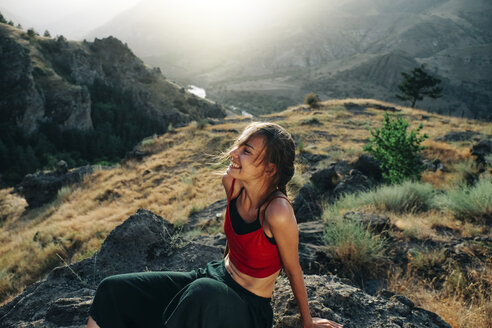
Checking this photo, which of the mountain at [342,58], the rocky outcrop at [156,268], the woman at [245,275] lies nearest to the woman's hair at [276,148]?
the woman at [245,275]

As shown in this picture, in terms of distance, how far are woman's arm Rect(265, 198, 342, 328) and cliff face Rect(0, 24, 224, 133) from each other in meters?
44.0

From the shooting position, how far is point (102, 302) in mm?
1879

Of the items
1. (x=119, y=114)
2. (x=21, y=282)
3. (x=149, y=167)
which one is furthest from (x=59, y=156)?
(x=21, y=282)

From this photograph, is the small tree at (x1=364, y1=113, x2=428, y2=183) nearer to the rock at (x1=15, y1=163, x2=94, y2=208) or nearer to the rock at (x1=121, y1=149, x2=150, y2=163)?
the rock at (x1=121, y1=149, x2=150, y2=163)

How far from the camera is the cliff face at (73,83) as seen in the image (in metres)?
35.4

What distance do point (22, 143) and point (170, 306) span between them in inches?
1662

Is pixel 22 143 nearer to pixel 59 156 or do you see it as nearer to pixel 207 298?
pixel 59 156

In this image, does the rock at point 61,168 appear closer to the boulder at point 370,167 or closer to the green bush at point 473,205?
the boulder at point 370,167

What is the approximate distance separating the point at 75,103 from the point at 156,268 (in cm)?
4318

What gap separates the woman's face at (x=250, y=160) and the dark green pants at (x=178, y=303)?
0.76 metres

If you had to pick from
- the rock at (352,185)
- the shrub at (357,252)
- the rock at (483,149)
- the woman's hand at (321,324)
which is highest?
the woman's hand at (321,324)

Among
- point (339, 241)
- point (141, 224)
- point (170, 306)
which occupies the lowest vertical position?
point (339, 241)

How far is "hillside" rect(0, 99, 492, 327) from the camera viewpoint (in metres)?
3.17

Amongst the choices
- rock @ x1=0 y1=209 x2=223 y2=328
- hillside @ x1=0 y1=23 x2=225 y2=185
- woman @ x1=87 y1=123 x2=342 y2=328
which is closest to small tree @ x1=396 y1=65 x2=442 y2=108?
hillside @ x1=0 y1=23 x2=225 y2=185
